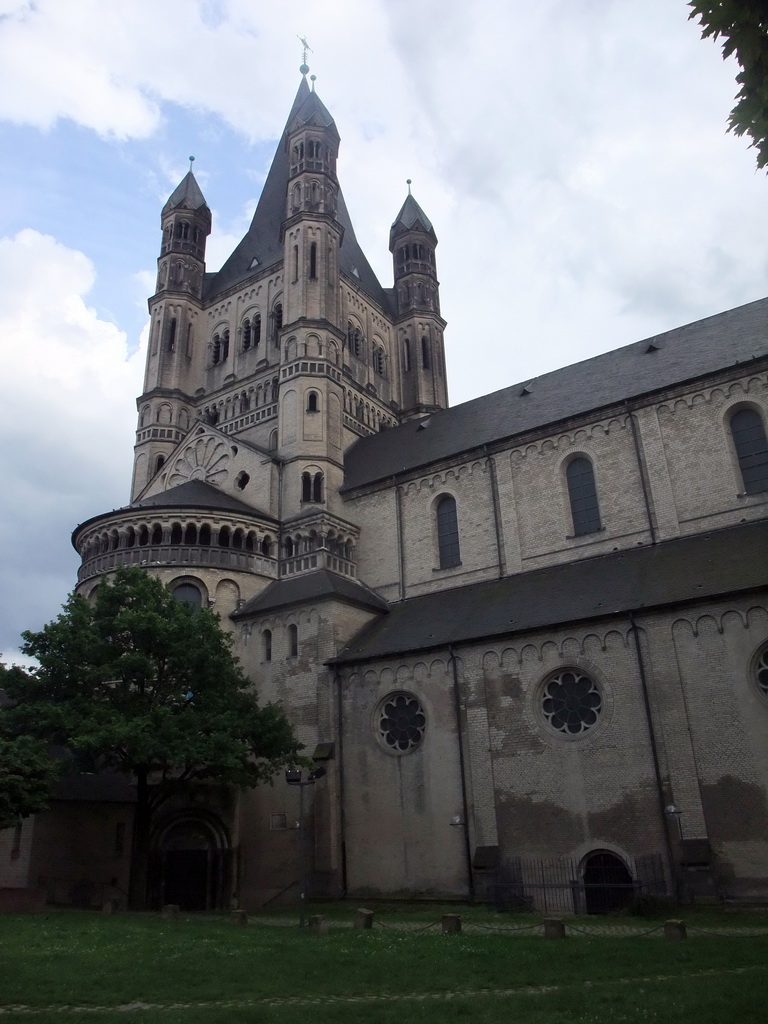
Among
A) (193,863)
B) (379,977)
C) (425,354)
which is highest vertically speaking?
(425,354)

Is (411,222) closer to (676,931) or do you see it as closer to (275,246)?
(275,246)

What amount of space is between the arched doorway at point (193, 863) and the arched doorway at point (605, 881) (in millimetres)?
12779

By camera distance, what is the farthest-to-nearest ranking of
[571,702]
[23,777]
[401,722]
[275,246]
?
[275,246] < [401,722] < [571,702] < [23,777]

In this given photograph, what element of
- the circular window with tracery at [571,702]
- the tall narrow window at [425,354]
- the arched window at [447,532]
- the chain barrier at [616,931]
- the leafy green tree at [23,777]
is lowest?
the chain barrier at [616,931]

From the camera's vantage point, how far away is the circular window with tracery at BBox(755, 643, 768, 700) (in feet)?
69.9

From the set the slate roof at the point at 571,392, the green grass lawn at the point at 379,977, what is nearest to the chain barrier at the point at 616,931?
the green grass lawn at the point at 379,977

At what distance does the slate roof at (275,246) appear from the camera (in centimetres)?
4756

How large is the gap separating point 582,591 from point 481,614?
3569 millimetres

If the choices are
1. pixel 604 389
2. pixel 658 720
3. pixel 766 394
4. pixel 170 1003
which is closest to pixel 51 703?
pixel 170 1003

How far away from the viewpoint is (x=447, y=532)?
33156 millimetres

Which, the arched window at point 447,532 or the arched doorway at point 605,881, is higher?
the arched window at point 447,532

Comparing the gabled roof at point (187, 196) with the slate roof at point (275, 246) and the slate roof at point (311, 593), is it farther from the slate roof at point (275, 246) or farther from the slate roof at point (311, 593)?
the slate roof at point (311, 593)

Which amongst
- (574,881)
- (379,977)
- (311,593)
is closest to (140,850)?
(311,593)

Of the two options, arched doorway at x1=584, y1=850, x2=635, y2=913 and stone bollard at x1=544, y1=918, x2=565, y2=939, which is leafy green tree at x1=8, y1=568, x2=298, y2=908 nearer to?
arched doorway at x1=584, y1=850, x2=635, y2=913
